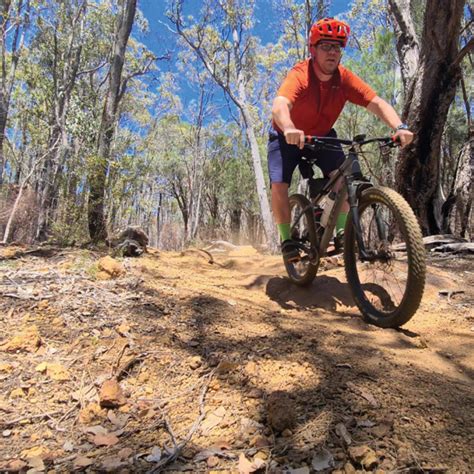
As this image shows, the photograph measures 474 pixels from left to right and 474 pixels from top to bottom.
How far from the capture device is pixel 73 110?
9.56 m

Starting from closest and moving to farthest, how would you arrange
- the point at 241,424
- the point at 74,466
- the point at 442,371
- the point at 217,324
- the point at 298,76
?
the point at 74,466
the point at 241,424
the point at 442,371
the point at 217,324
the point at 298,76

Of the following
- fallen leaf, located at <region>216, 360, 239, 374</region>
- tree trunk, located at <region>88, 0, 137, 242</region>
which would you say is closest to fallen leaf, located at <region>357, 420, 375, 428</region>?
fallen leaf, located at <region>216, 360, 239, 374</region>

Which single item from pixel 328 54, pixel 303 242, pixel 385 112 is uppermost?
pixel 328 54

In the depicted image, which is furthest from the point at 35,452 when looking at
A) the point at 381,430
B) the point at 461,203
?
the point at 461,203

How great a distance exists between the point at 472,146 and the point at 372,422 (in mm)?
4908

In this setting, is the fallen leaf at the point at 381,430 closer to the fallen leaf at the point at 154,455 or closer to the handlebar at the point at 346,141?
the fallen leaf at the point at 154,455

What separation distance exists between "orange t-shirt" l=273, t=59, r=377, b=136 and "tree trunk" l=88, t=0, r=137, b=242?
319 cm

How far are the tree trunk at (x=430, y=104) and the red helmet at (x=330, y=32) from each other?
2237mm

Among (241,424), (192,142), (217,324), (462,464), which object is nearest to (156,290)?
(217,324)

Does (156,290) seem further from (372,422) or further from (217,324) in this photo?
(372,422)

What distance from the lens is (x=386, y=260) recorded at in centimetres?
238

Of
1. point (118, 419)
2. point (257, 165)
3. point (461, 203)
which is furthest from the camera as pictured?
point (257, 165)

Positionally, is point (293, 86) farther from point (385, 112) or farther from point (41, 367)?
point (41, 367)

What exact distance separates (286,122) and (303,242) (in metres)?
1.07
